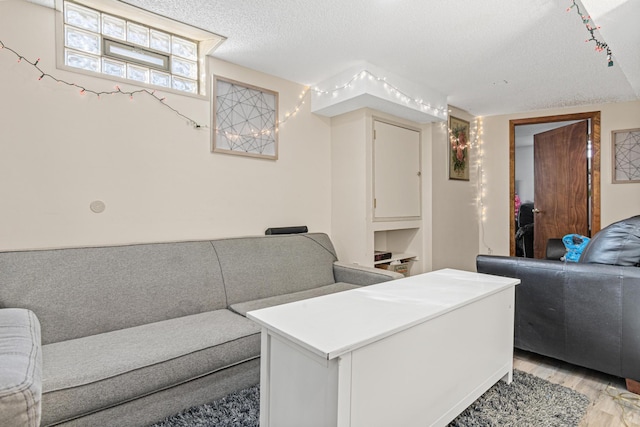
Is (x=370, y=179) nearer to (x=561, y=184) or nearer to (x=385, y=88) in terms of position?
(x=385, y=88)

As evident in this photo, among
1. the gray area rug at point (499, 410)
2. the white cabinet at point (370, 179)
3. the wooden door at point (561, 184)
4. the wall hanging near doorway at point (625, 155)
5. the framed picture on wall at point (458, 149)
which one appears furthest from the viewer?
the wooden door at point (561, 184)

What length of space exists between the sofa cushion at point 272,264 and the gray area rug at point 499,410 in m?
0.71

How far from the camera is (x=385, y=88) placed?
2857 mm

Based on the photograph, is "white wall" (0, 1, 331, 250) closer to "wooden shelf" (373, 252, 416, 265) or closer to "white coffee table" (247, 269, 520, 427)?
"wooden shelf" (373, 252, 416, 265)

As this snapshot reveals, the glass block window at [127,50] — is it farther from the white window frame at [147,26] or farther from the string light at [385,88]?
the string light at [385,88]

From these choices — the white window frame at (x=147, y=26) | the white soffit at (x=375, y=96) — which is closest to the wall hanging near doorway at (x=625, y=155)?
the white soffit at (x=375, y=96)

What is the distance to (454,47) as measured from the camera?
8.07 ft

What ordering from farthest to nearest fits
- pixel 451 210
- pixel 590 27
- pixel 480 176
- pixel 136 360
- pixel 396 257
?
pixel 480 176 → pixel 451 210 → pixel 396 257 → pixel 590 27 → pixel 136 360

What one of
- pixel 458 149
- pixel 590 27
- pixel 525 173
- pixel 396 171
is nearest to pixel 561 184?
pixel 458 149

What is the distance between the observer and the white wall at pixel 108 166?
1.88m

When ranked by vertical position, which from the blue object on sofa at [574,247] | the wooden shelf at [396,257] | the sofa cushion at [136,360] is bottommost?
the sofa cushion at [136,360]

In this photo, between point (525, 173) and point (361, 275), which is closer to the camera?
point (361, 275)

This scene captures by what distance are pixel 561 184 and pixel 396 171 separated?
2601 millimetres

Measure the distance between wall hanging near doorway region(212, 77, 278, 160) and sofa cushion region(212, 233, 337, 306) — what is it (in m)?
0.76
